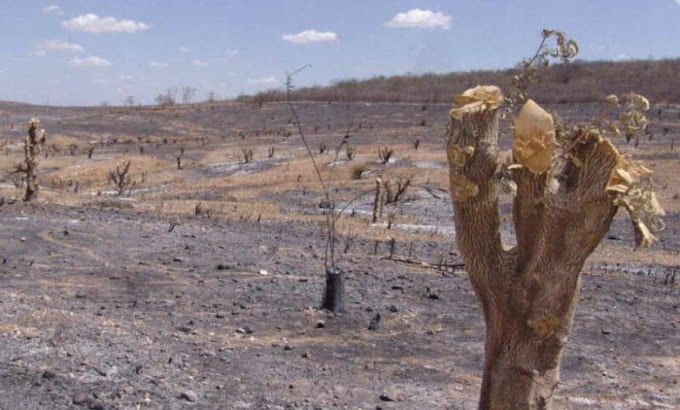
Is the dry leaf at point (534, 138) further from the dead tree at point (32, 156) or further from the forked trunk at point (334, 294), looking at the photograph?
the dead tree at point (32, 156)

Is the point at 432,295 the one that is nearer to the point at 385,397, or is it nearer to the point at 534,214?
the point at 385,397

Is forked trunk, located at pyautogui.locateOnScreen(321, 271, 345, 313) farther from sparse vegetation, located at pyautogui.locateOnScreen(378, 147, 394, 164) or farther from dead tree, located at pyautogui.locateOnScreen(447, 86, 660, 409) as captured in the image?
sparse vegetation, located at pyautogui.locateOnScreen(378, 147, 394, 164)

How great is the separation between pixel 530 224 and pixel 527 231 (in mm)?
49

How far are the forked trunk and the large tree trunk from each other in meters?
3.59

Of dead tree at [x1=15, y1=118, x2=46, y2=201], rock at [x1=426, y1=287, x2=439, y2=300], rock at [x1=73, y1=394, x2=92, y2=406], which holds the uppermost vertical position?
dead tree at [x1=15, y1=118, x2=46, y2=201]

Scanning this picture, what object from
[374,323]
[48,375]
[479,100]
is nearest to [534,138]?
[479,100]

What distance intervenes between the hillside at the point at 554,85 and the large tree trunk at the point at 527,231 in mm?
34110

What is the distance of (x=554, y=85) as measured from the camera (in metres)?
43.1

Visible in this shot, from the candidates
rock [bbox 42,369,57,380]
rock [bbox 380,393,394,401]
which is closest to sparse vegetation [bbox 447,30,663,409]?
rock [bbox 380,393,394,401]

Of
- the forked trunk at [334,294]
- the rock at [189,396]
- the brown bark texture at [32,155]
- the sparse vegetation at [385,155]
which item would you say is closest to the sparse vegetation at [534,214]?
the rock at [189,396]

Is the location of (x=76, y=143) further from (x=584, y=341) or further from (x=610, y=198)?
(x=610, y=198)

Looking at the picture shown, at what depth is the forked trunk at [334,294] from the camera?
7441 millimetres

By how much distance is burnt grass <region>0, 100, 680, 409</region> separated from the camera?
18.5 feet

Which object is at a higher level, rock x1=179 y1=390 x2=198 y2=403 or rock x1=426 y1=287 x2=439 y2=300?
rock x1=426 y1=287 x2=439 y2=300
